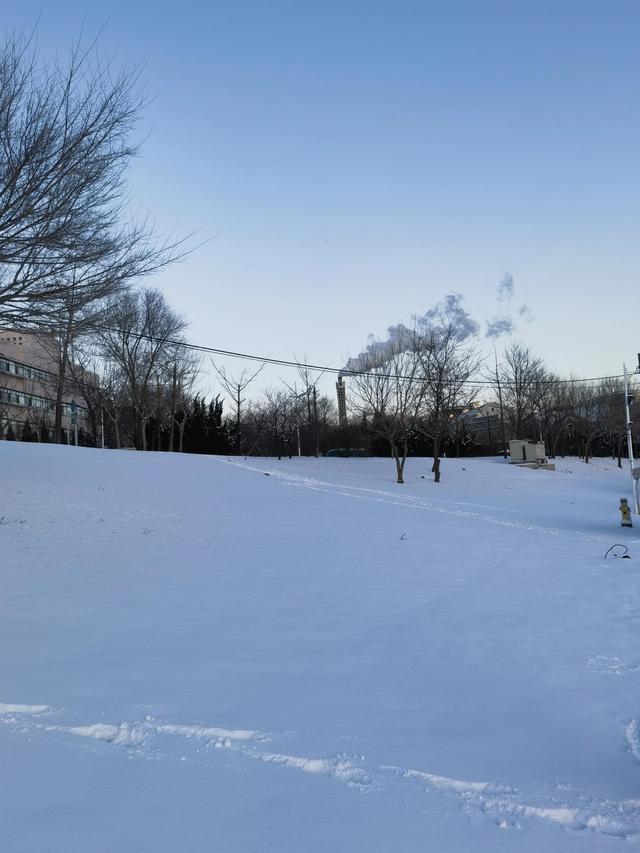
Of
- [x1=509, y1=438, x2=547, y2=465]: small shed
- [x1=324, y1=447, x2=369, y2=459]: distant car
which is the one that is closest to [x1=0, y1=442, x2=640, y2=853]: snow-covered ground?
[x1=509, y1=438, x2=547, y2=465]: small shed

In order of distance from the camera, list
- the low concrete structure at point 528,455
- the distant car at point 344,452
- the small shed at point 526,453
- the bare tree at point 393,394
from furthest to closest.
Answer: the distant car at point 344,452 → the small shed at point 526,453 → the low concrete structure at point 528,455 → the bare tree at point 393,394

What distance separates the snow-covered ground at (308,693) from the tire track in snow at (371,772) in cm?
1

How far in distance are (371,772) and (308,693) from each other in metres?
1.19

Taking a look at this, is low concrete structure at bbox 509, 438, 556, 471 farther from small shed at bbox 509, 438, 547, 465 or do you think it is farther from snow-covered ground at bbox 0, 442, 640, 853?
snow-covered ground at bbox 0, 442, 640, 853

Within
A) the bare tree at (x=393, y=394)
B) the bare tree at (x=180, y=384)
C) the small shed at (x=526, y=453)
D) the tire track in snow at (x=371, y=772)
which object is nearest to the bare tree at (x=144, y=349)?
the bare tree at (x=180, y=384)

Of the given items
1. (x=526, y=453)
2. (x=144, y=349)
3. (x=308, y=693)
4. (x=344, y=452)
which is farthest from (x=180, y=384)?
(x=308, y=693)

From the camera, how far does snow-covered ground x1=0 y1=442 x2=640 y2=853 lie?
273cm

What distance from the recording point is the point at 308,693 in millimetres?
4305

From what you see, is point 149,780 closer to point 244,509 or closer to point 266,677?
point 266,677

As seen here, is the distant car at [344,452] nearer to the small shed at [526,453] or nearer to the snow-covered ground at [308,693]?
the small shed at [526,453]

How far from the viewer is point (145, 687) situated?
429 cm

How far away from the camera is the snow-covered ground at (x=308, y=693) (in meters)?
2.73

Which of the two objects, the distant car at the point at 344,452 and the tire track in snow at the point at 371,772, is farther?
the distant car at the point at 344,452

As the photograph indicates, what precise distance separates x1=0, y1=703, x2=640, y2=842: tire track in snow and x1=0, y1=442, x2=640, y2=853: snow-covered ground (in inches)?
0.5
